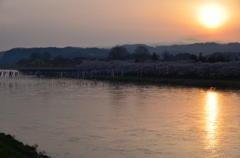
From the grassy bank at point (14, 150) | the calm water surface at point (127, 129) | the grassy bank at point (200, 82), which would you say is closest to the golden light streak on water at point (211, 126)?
the calm water surface at point (127, 129)

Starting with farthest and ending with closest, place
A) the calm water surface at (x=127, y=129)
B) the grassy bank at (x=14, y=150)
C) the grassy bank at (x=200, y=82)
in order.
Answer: the grassy bank at (x=200, y=82), the calm water surface at (x=127, y=129), the grassy bank at (x=14, y=150)

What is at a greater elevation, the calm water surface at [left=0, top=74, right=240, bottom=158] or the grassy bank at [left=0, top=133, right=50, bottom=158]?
the grassy bank at [left=0, top=133, right=50, bottom=158]

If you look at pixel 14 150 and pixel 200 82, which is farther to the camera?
pixel 200 82

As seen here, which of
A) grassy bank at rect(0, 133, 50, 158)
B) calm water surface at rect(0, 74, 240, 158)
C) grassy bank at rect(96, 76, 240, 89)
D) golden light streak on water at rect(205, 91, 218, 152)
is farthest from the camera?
grassy bank at rect(96, 76, 240, 89)

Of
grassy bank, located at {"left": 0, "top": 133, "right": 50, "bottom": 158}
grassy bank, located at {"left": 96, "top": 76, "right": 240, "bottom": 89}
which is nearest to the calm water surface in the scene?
grassy bank, located at {"left": 0, "top": 133, "right": 50, "bottom": 158}

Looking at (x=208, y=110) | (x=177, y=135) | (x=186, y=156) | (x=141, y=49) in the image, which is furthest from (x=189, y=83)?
(x=141, y=49)

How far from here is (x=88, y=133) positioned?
2012 centimetres

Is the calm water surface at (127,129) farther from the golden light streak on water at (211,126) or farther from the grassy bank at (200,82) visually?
the grassy bank at (200,82)

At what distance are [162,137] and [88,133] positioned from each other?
158 inches

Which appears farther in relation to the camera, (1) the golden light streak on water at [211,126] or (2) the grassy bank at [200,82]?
(2) the grassy bank at [200,82]

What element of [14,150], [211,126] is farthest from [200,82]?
[14,150]

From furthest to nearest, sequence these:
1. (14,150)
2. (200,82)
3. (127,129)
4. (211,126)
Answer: (200,82)
(211,126)
(127,129)
(14,150)

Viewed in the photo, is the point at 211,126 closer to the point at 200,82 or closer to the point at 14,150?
the point at 14,150

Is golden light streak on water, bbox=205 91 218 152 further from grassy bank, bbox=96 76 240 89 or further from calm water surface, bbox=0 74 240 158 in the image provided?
grassy bank, bbox=96 76 240 89
